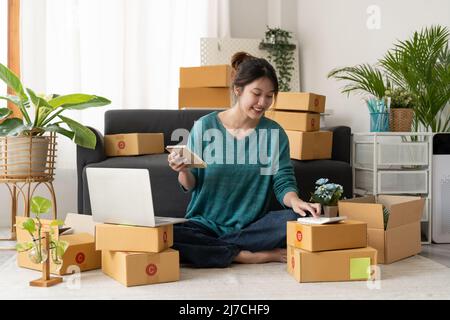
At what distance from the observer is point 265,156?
2.52 metres

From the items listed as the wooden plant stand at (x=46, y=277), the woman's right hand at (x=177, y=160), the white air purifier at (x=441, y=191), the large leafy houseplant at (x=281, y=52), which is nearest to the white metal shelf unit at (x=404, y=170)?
the white air purifier at (x=441, y=191)

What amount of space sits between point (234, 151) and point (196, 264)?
51 centimetres

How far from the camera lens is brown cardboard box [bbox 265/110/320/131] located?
3180mm

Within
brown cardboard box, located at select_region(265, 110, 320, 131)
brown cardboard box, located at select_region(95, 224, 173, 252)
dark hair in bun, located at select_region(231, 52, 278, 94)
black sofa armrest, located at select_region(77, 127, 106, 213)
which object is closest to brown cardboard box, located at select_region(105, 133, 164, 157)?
black sofa armrest, located at select_region(77, 127, 106, 213)

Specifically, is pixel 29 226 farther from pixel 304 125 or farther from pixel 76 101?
pixel 304 125

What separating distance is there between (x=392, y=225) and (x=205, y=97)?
66.2 inches

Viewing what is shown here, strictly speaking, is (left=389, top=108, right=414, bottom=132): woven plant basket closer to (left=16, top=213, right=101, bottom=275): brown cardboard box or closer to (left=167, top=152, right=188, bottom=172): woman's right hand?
(left=167, top=152, right=188, bottom=172): woman's right hand

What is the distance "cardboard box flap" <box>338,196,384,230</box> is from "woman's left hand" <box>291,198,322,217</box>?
36 cm

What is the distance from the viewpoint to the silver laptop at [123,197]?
2.09m

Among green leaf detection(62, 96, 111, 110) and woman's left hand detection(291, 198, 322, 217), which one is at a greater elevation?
green leaf detection(62, 96, 111, 110)

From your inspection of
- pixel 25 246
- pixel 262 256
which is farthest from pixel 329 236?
pixel 25 246

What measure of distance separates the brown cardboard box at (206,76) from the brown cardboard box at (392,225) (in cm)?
138

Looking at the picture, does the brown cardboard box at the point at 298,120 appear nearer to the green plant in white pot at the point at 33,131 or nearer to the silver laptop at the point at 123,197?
the green plant in white pot at the point at 33,131

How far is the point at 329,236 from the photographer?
213 centimetres
